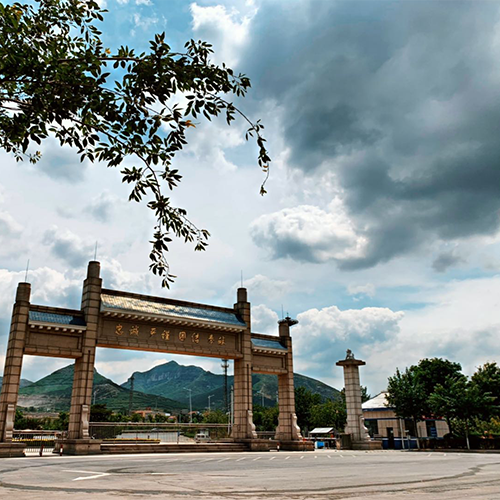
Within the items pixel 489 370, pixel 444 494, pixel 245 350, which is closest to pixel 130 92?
pixel 444 494

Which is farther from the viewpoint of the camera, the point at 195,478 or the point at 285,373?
the point at 285,373

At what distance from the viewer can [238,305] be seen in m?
35.3

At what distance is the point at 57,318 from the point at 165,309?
6656 mm

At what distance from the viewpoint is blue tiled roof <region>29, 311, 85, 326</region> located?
26516mm

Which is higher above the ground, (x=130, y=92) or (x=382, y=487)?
(x=130, y=92)

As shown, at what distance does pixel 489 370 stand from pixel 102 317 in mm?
32252

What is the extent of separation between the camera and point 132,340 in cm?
2939

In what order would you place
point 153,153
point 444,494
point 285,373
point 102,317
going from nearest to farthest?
point 153,153, point 444,494, point 102,317, point 285,373

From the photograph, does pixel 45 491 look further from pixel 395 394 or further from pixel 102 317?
pixel 395 394

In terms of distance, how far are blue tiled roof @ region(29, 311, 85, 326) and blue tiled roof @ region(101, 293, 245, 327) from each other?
5.12ft

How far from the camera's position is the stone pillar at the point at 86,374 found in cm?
2558

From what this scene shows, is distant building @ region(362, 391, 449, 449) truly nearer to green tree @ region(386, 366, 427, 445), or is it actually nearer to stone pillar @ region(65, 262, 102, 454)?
green tree @ region(386, 366, 427, 445)

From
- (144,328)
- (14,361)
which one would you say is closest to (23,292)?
(14,361)

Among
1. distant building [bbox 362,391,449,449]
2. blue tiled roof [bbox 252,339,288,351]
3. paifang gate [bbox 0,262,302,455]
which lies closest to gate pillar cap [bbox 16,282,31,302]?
paifang gate [bbox 0,262,302,455]
